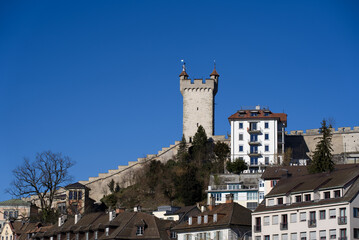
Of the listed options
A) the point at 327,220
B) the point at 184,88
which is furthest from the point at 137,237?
the point at 184,88

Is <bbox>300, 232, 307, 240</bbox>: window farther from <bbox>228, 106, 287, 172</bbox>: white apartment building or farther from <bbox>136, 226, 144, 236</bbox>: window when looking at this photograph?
<bbox>228, 106, 287, 172</bbox>: white apartment building

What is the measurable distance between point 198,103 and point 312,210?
75.1m

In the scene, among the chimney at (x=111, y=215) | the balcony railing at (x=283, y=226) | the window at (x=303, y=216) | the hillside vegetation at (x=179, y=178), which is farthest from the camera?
the hillside vegetation at (x=179, y=178)

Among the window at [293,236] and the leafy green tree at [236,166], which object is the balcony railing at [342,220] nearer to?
the window at [293,236]

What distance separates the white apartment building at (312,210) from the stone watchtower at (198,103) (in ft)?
211

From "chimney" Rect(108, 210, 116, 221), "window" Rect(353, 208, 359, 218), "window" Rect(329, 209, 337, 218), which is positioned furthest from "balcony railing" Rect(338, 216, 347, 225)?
"chimney" Rect(108, 210, 116, 221)

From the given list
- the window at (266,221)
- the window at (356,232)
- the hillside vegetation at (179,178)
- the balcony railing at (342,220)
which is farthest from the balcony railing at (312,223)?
the hillside vegetation at (179,178)

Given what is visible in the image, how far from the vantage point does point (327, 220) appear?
68375 mm

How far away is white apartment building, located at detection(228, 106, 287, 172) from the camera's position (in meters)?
128

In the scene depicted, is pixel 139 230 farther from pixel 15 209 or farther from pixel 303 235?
pixel 15 209

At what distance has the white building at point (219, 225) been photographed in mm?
77688

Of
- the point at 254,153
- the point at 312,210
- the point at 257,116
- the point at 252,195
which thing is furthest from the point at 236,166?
the point at 312,210

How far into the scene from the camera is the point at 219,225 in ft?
257

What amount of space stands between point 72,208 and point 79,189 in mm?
4521
